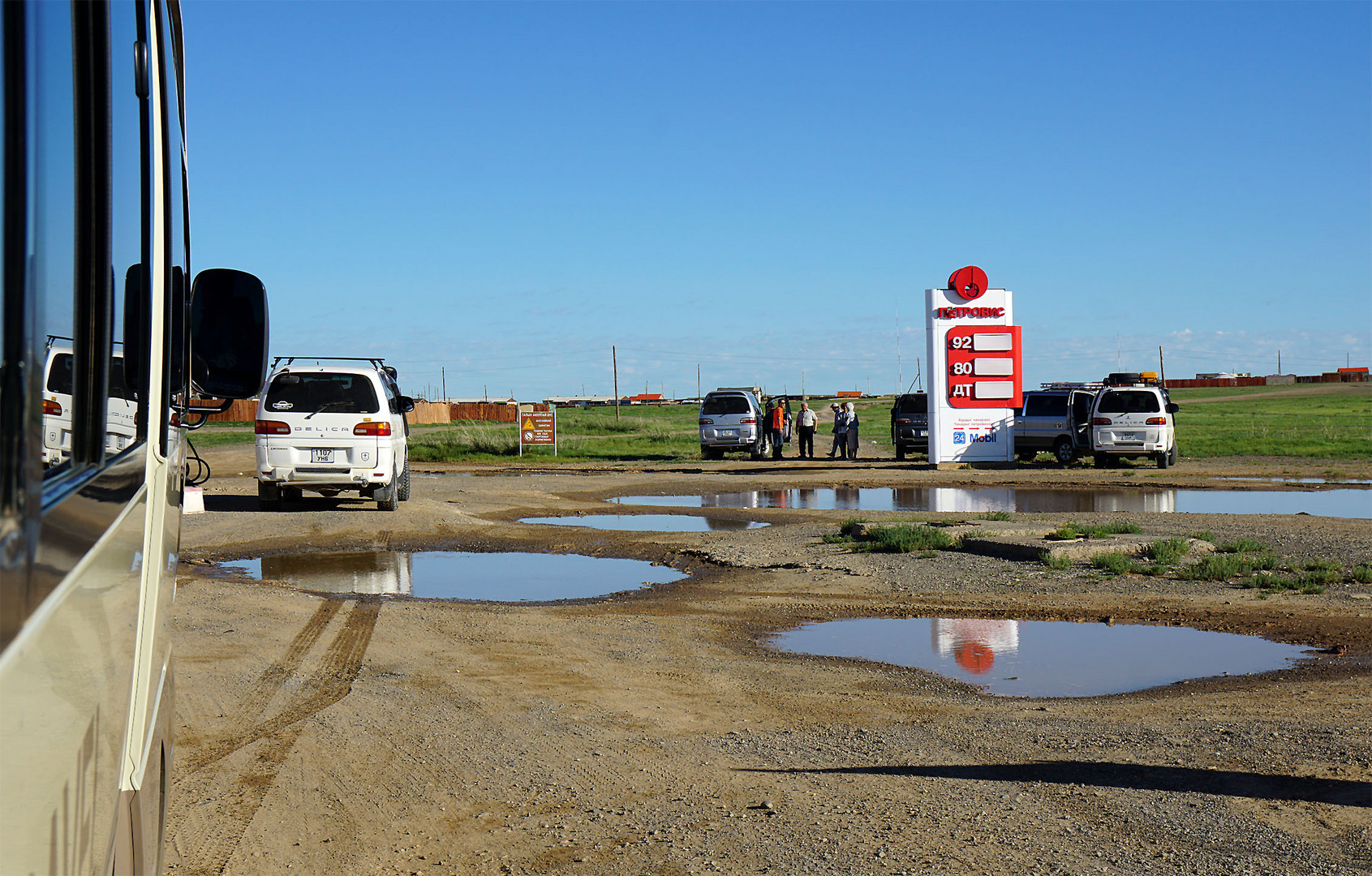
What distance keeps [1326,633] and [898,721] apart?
14.3 feet

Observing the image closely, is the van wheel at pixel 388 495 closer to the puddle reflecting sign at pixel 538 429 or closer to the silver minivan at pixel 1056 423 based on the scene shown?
the puddle reflecting sign at pixel 538 429

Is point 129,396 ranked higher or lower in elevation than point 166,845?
higher

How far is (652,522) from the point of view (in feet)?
60.2

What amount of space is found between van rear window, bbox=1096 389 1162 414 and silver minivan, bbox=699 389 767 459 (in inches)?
377

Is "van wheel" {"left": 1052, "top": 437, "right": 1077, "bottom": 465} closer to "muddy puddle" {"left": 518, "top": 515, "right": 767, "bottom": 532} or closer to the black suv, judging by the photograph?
the black suv

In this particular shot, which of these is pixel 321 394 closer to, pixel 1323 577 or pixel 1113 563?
pixel 1113 563

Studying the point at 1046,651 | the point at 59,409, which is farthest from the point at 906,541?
the point at 59,409

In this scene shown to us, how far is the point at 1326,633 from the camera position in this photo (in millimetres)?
9219

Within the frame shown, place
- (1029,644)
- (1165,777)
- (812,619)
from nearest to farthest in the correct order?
1. (1165,777)
2. (1029,644)
3. (812,619)

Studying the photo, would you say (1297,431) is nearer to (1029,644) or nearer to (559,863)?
(1029,644)

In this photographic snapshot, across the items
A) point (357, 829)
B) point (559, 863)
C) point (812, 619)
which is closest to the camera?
point (559, 863)

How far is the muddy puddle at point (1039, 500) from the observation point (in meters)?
19.9

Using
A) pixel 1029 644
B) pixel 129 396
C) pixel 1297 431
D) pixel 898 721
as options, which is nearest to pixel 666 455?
pixel 1297 431

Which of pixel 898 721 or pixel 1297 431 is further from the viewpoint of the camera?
pixel 1297 431
